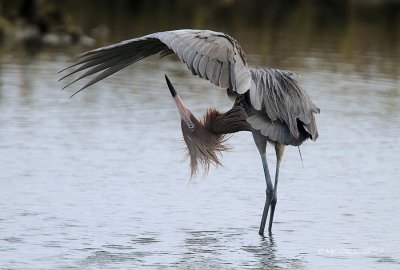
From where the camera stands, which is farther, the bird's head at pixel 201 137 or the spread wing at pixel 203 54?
→ the bird's head at pixel 201 137

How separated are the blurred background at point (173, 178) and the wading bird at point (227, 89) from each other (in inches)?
25.5

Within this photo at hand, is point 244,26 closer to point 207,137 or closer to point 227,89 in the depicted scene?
point 207,137

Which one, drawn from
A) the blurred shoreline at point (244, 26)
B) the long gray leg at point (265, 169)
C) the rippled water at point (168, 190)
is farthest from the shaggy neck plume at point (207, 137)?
the blurred shoreline at point (244, 26)

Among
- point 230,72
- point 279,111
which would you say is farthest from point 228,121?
point 230,72

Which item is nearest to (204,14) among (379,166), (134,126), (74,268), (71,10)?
(71,10)

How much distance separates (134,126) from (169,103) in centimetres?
200

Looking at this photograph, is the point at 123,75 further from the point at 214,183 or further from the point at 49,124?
the point at 214,183

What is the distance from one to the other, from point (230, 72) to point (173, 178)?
316 centimetres

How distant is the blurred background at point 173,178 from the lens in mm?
7858

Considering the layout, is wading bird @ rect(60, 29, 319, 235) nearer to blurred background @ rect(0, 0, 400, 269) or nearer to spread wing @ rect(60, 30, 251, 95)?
spread wing @ rect(60, 30, 251, 95)

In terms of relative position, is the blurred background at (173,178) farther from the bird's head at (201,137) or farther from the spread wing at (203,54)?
the spread wing at (203,54)

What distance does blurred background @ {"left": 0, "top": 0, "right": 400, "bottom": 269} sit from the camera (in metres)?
7.86

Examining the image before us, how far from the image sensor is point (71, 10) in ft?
99.3

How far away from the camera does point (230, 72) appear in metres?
7.48
